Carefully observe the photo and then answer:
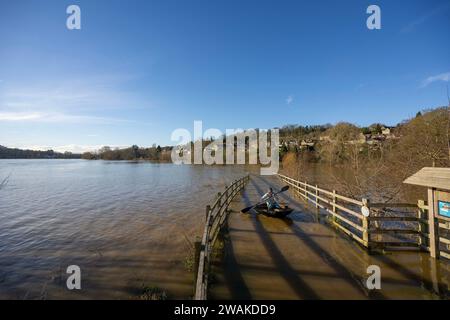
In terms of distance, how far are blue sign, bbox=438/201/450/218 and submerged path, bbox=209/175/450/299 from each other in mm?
1175

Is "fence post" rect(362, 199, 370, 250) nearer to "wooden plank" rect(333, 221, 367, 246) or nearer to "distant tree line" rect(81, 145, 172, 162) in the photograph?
"wooden plank" rect(333, 221, 367, 246)

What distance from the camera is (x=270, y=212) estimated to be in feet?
34.5

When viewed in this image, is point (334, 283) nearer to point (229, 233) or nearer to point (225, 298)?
point (225, 298)

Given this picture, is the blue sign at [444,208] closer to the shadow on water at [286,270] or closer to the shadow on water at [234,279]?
the shadow on water at [286,270]

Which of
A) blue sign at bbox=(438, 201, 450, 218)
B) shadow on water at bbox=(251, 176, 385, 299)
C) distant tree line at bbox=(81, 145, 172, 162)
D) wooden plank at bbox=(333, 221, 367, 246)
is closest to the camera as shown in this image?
shadow on water at bbox=(251, 176, 385, 299)

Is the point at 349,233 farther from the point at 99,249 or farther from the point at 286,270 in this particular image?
the point at 99,249

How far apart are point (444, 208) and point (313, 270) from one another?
3.31m

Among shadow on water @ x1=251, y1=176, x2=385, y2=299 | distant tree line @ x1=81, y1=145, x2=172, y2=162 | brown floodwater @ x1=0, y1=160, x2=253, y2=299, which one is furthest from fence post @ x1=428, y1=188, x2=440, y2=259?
distant tree line @ x1=81, y1=145, x2=172, y2=162

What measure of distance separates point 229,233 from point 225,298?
407 cm

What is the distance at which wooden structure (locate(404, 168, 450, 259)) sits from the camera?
5.60 m

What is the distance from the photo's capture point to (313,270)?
5.64 metres

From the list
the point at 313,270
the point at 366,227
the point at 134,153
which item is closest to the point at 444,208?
the point at 366,227

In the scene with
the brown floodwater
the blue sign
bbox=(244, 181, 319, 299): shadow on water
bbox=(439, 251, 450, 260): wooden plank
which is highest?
the blue sign

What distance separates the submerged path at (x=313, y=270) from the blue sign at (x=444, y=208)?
1175 millimetres
